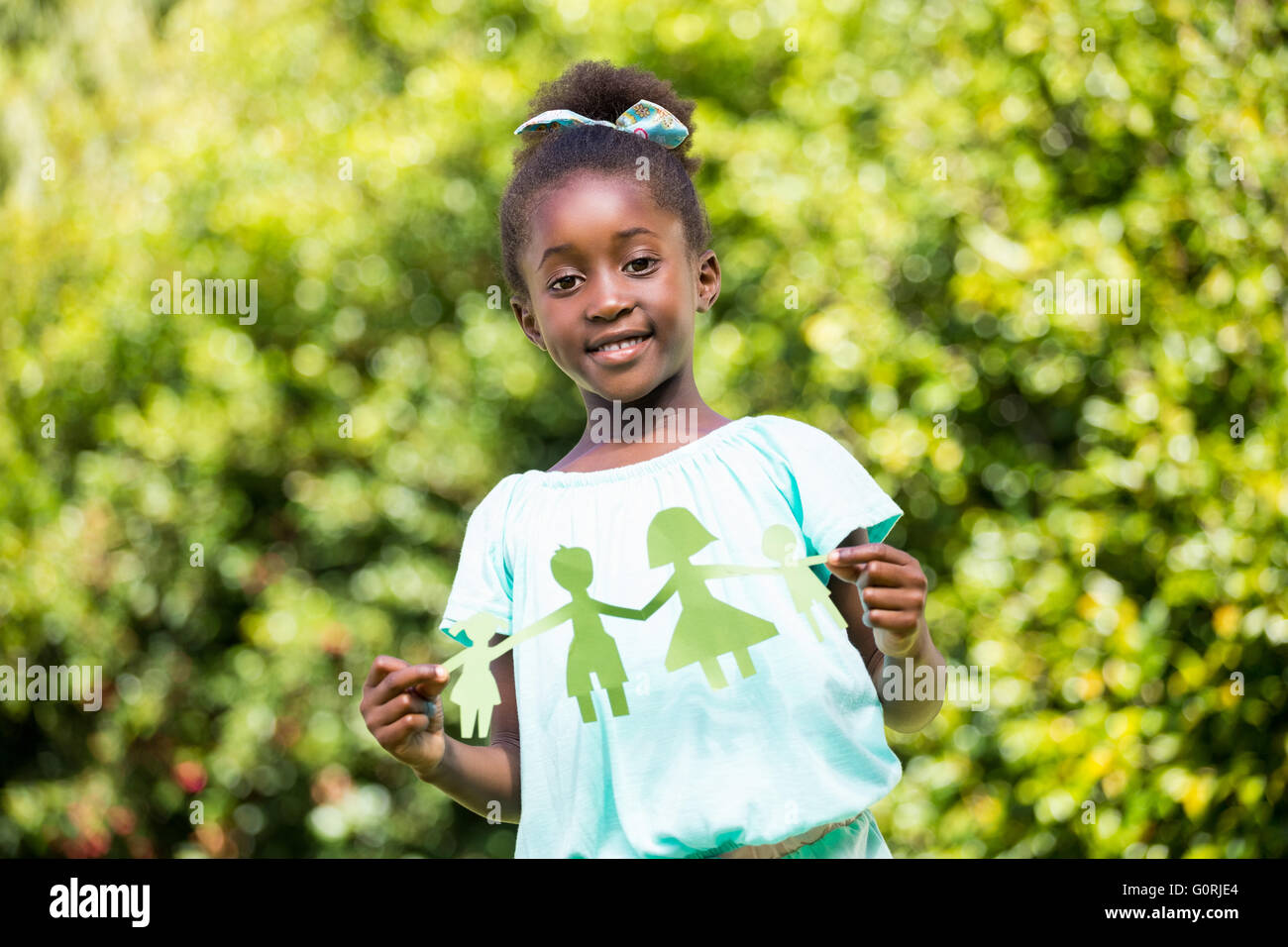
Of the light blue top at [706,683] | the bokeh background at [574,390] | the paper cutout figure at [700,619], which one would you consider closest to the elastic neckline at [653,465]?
the light blue top at [706,683]

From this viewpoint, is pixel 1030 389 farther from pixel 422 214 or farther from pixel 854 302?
pixel 422 214

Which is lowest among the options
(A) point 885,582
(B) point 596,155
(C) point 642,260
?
(A) point 885,582

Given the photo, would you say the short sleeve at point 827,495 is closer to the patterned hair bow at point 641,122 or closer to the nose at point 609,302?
the nose at point 609,302

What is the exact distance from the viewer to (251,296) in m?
3.48

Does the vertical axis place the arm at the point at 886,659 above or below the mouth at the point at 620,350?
below

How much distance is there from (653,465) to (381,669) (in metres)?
0.39

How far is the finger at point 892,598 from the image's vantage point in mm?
1189

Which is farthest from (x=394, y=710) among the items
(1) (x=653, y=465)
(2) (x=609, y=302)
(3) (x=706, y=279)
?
(3) (x=706, y=279)

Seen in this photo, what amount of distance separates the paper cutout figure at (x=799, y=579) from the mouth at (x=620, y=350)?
26cm

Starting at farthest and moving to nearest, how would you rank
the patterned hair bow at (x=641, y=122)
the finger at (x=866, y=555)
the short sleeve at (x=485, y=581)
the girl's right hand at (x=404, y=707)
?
the patterned hair bow at (x=641, y=122) → the short sleeve at (x=485, y=581) → the girl's right hand at (x=404, y=707) → the finger at (x=866, y=555)

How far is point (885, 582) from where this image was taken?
120 cm

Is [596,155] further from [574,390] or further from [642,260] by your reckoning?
[574,390]

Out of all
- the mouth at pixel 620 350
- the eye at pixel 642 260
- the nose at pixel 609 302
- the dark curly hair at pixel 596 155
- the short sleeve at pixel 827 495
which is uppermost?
the dark curly hair at pixel 596 155

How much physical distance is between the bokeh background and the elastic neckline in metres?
1.39
